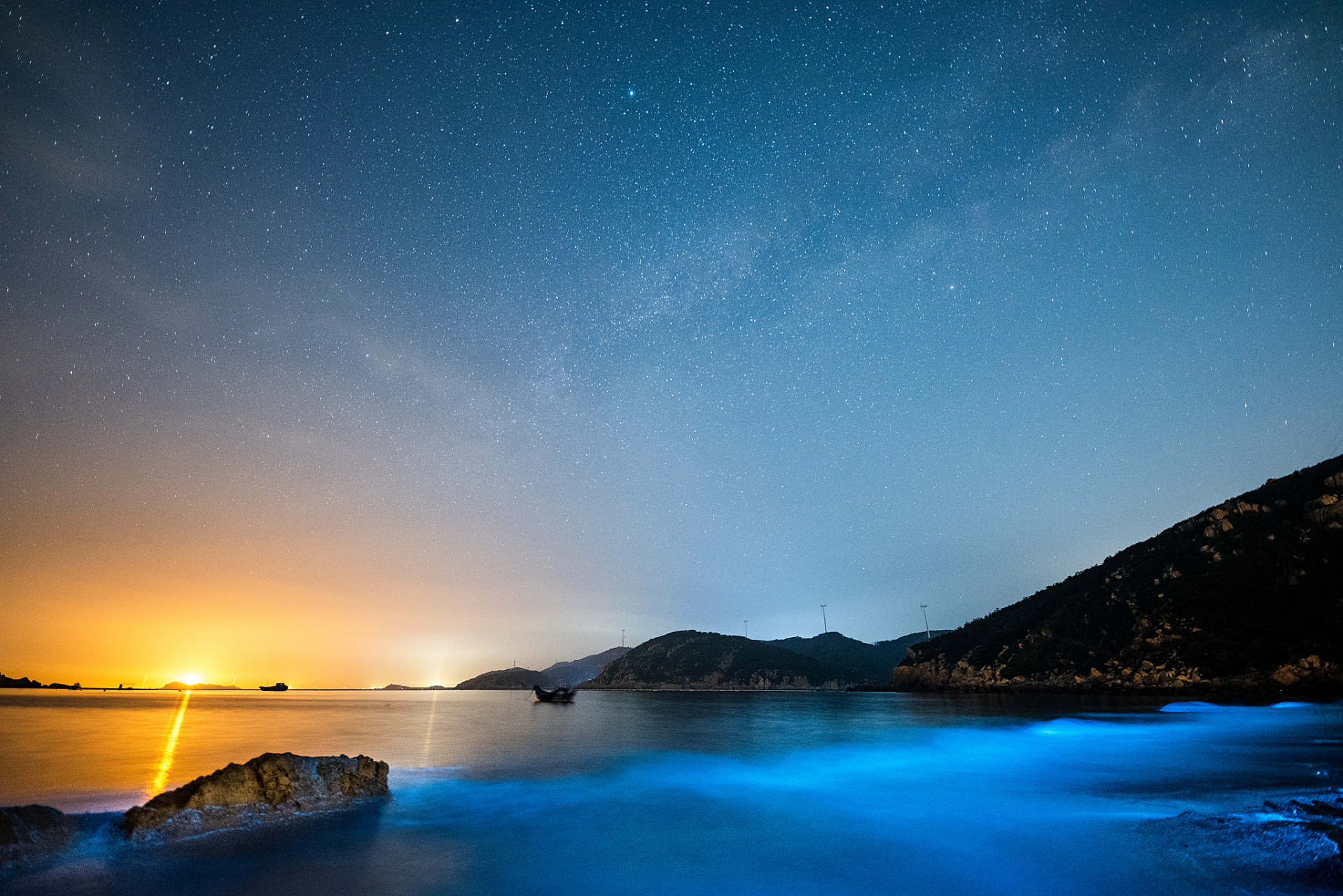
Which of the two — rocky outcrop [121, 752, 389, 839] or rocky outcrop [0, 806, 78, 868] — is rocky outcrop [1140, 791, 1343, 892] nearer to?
rocky outcrop [121, 752, 389, 839]

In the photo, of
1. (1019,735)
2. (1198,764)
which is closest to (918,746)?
(1019,735)

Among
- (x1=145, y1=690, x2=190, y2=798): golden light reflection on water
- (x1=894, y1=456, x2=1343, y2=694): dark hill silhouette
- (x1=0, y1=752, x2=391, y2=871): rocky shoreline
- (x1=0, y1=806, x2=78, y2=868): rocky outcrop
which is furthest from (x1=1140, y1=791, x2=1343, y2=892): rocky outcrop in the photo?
(x1=894, y1=456, x2=1343, y2=694): dark hill silhouette

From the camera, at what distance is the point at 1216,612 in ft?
221

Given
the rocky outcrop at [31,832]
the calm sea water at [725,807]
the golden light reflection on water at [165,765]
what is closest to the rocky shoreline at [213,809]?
the rocky outcrop at [31,832]

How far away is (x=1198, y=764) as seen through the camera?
21797 mm

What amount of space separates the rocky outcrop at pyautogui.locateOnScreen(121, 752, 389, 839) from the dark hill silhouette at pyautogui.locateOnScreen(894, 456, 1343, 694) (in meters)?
82.2

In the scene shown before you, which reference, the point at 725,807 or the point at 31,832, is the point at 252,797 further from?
the point at 725,807

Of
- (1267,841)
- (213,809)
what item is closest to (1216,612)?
(1267,841)

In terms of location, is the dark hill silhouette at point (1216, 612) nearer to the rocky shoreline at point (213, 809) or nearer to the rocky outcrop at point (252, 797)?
the rocky outcrop at point (252, 797)

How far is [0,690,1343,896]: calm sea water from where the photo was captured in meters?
9.77

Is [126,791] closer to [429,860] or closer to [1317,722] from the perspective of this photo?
[429,860]

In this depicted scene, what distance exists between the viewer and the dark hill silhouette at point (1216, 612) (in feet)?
191

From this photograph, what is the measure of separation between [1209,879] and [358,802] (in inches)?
719

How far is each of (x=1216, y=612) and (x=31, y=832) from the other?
97.1 metres
